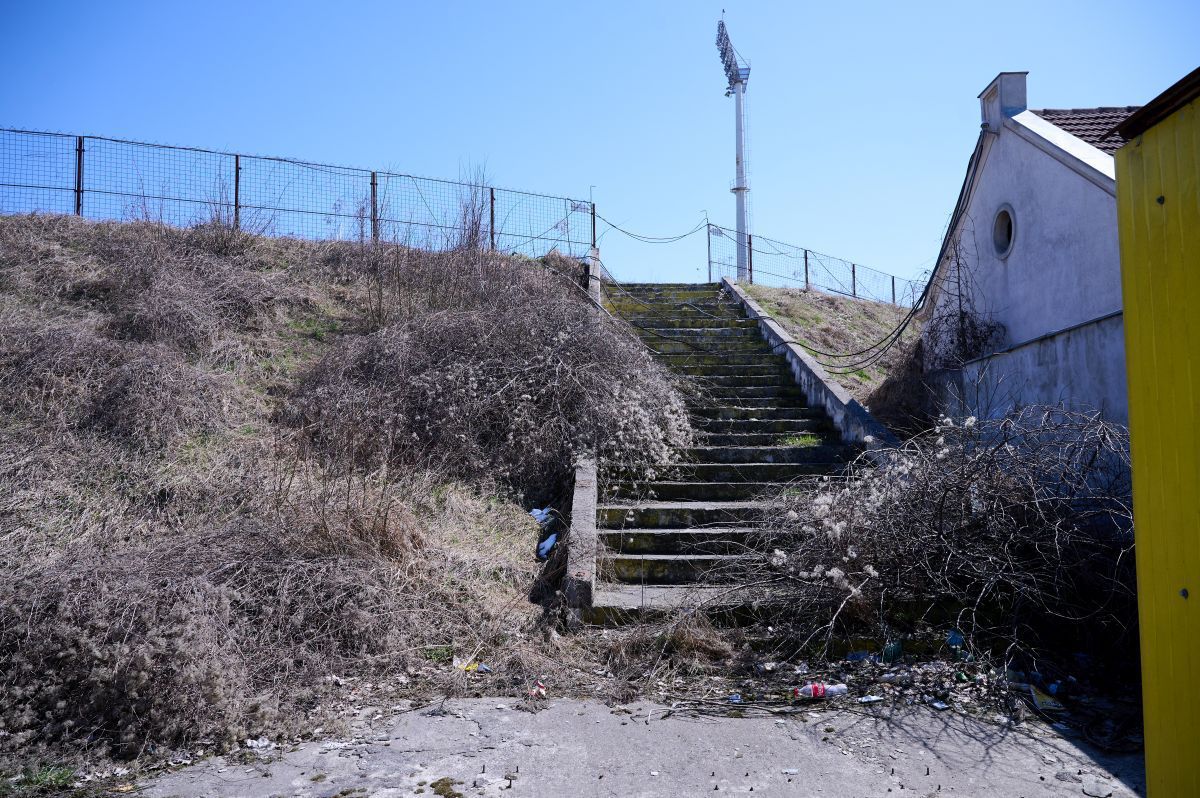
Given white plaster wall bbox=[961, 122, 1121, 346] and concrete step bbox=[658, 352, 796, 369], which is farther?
concrete step bbox=[658, 352, 796, 369]

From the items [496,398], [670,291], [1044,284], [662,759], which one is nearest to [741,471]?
[496,398]

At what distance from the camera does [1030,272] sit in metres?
A: 10.8

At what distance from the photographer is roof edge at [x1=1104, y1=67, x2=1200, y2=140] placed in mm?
3008

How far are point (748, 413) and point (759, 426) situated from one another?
375mm

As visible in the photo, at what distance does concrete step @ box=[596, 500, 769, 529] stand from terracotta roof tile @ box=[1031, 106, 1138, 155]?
7.04 meters

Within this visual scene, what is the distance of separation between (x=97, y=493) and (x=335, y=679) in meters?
3.69

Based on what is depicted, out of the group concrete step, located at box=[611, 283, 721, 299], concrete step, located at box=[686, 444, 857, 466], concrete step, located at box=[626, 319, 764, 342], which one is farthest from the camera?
concrete step, located at box=[611, 283, 721, 299]

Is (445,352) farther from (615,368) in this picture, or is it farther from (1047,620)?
(1047,620)

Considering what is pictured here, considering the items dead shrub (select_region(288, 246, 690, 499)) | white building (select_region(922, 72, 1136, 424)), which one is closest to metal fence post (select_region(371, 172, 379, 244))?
dead shrub (select_region(288, 246, 690, 499))

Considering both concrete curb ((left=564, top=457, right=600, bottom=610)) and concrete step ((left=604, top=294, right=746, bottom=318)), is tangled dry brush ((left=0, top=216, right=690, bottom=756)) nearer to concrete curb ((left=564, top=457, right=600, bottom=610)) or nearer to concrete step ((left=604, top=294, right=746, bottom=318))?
concrete curb ((left=564, top=457, right=600, bottom=610))

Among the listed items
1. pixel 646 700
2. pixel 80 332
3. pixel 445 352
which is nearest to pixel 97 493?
pixel 80 332

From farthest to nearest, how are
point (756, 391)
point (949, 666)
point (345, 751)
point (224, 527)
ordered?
point (756, 391)
point (224, 527)
point (949, 666)
point (345, 751)

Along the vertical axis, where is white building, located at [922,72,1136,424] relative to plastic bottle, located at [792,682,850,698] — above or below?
above

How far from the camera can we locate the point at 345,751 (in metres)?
4.52
